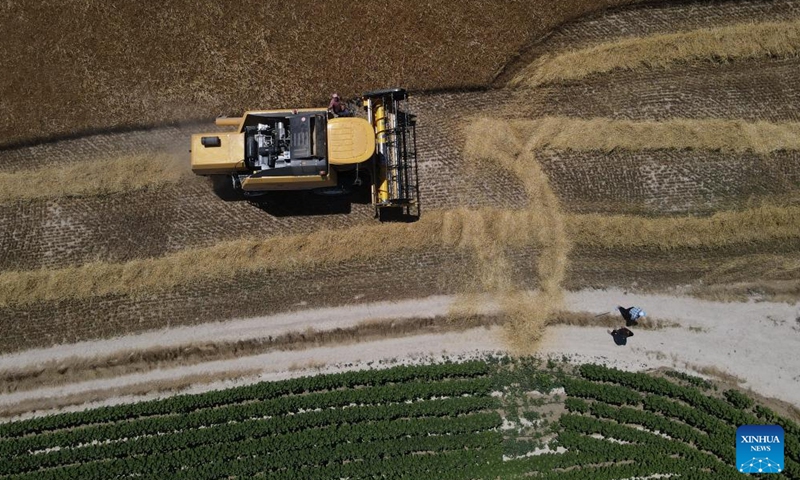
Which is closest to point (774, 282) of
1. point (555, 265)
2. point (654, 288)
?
point (654, 288)

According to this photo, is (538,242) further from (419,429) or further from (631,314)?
(419,429)

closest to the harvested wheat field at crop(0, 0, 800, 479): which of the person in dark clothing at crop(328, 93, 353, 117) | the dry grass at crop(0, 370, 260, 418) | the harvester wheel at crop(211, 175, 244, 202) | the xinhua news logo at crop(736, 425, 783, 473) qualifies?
the dry grass at crop(0, 370, 260, 418)

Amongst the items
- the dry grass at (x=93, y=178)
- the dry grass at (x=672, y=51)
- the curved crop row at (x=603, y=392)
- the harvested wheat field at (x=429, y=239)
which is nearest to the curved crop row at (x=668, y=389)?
the harvested wheat field at (x=429, y=239)

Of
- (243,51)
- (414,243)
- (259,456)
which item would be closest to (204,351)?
(259,456)

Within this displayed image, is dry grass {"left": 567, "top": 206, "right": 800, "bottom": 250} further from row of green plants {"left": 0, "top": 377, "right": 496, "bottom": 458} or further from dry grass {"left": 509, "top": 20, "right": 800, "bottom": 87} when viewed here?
row of green plants {"left": 0, "top": 377, "right": 496, "bottom": 458}

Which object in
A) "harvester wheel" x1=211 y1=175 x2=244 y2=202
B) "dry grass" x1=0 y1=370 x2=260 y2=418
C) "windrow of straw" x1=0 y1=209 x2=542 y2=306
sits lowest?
"dry grass" x1=0 y1=370 x2=260 y2=418

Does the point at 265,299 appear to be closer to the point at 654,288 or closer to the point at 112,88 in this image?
the point at 112,88
